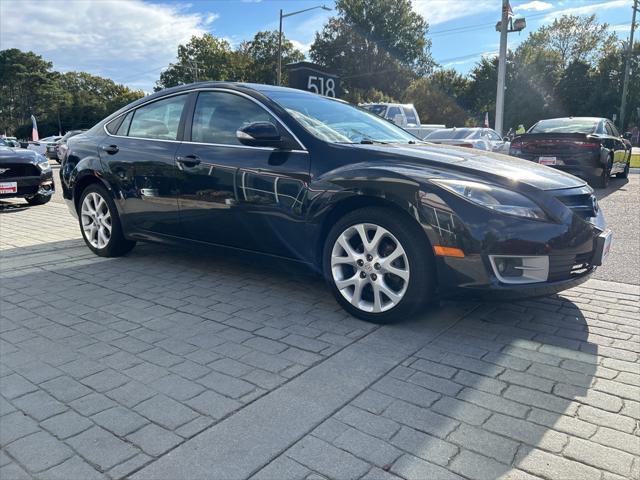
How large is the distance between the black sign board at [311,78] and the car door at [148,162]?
2547 millimetres

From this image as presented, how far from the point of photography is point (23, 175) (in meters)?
9.20

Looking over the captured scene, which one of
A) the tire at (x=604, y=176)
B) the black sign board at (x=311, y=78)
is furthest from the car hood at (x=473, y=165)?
the tire at (x=604, y=176)

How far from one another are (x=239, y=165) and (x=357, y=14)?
2647 inches

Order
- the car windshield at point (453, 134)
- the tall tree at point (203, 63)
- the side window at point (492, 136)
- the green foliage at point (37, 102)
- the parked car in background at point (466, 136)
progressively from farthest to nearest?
the green foliage at point (37, 102) → the tall tree at point (203, 63) → the side window at point (492, 136) → the car windshield at point (453, 134) → the parked car in background at point (466, 136)

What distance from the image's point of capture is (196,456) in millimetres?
2131

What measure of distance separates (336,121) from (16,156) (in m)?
7.37

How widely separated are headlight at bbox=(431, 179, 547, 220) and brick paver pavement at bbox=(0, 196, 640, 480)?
0.81 meters

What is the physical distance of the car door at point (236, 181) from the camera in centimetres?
380

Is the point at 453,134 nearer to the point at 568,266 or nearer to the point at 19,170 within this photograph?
the point at 19,170

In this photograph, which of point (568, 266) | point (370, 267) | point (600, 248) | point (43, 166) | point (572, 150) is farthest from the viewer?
point (572, 150)

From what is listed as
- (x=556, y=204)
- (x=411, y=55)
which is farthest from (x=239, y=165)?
(x=411, y=55)

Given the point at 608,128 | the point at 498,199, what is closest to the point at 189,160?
the point at 498,199

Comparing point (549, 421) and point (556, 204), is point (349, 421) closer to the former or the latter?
point (549, 421)

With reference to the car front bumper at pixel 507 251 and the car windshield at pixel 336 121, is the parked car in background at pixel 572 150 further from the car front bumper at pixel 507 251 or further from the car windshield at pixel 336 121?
the car front bumper at pixel 507 251
